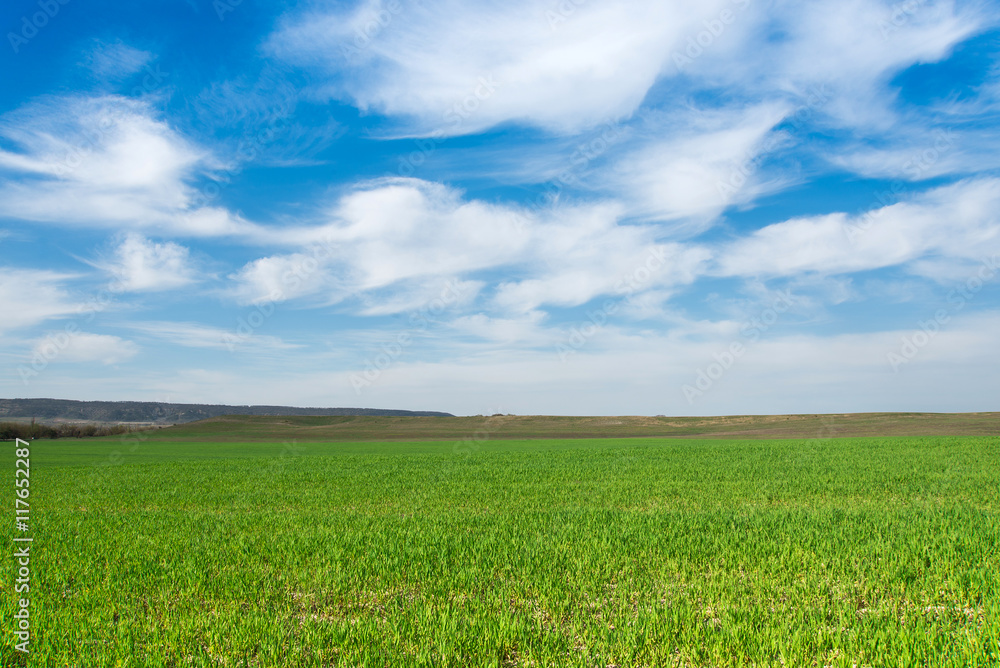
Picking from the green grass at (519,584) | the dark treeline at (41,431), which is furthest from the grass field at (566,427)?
the green grass at (519,584)

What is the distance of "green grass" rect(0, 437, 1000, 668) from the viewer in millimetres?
6789

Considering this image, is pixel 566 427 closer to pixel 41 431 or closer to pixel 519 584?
pixel 41 431

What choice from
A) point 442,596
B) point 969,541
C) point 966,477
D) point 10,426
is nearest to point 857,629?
point 442,596

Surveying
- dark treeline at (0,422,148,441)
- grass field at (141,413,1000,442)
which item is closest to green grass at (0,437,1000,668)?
grass field at (141,413,1000,442)

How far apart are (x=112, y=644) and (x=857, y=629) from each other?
9.14m

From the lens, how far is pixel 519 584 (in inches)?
363

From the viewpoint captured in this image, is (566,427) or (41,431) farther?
(566,427)

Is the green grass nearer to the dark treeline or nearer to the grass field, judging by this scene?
the grass field

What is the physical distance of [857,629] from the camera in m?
6.97

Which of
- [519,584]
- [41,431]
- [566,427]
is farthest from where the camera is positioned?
[566,427]

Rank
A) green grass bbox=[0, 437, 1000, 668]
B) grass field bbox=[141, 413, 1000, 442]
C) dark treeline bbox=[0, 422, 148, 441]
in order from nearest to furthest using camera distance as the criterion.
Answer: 1. green grass bbox=[0, 437, 1000, 668]
2. dark treeline bbox=[0, 422, 148, 441]
3. grass field bbox=[141, 413, 1000, 442]

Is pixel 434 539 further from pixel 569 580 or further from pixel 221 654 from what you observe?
pixel 221 654

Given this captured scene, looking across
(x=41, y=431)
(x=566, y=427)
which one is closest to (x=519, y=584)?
(x=566, y=427)

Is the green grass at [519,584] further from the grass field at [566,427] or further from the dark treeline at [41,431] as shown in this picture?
the dark treeline at [41,431]
